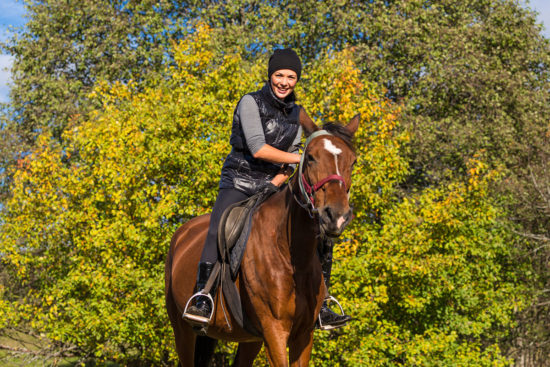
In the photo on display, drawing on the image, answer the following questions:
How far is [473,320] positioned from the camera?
60.9ft

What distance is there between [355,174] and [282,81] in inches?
391

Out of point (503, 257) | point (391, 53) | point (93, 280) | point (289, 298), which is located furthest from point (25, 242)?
point (503, 257)

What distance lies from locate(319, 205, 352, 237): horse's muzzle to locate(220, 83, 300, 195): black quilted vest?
167 centimetres

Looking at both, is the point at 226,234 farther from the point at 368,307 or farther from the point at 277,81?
the point at 368,307

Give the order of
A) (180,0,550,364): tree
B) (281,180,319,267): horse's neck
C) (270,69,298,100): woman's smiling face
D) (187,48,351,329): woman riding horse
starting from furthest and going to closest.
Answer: (180,0,550,364): tree < (270,69,298,100): woman's smiling face < (187,48,351,329): woman riding horse < (281,180,319,267): horse's neck

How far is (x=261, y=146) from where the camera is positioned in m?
4.73

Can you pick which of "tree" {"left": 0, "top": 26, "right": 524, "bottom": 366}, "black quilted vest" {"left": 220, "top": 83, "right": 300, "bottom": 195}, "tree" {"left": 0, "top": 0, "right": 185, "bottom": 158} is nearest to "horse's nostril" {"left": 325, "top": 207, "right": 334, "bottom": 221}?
"black quilted vest" {"left": 220, "top": 83, "right": 300, "bottom": 195}

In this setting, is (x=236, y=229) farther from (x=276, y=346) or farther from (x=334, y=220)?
(x=334, y=220)

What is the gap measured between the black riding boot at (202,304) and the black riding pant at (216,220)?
73mm

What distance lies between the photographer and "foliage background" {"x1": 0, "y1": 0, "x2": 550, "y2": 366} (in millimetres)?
14070

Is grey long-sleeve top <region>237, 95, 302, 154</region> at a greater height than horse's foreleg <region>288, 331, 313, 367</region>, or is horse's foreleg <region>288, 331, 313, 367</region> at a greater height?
grey long-sleeve top <region>237, 95, 302, 154</region>

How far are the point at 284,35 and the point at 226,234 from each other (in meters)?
19.2

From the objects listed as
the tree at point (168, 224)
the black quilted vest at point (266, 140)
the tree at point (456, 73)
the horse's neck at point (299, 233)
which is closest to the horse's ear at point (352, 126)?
the horse's neck at point (299, 233)

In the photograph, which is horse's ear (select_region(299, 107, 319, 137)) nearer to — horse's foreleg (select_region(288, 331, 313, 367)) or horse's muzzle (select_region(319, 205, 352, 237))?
horse's muzzle (select_region(319, 205, 352, 237))
